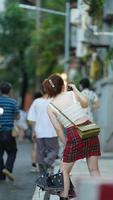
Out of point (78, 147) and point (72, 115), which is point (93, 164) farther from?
point (72, 115)

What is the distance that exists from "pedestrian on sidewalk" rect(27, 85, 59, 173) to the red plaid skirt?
13.6ft

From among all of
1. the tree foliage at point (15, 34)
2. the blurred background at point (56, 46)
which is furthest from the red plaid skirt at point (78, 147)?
the tree foliage at point (15, 34)

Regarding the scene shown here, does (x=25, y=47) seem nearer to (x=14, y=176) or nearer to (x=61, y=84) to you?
(x=14, y=176)

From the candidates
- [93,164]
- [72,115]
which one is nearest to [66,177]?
[93,164]

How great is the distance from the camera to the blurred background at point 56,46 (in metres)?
28.4

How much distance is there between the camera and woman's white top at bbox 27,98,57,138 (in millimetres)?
13586

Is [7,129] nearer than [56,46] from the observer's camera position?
Yes

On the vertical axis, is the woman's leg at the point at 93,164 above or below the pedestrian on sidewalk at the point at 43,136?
above

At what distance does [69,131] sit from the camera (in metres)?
9.07

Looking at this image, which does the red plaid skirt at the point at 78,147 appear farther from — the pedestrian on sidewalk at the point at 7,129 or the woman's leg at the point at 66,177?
the pedestrian on sidewalk at the point at 7,129

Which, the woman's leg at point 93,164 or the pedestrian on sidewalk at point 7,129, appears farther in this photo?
the pedestrian on sidewalk at point 7,129

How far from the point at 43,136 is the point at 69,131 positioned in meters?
4.53

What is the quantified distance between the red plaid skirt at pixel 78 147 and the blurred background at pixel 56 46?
39.9 ft

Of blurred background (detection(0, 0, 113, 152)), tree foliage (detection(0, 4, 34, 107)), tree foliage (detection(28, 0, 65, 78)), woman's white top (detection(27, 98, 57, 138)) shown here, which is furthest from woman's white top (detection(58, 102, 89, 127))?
tree foliage (detection(0, 4, 34, 107))
